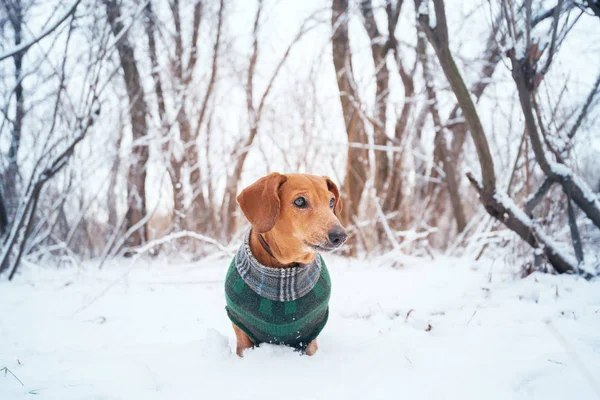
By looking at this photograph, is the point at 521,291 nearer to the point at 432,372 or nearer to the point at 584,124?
the point at 432,372

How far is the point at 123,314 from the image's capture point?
2.93 meters

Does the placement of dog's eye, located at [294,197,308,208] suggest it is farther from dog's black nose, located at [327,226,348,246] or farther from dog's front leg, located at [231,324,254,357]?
dog's front leg, located at [231,324,254,357]

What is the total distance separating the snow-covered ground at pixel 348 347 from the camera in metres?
1.46

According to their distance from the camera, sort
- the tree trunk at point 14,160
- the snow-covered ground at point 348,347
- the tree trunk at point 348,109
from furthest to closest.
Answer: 1. the tree trunk at point 348,109
2. the tree trunk at point 14,160
3. the snow-covered ground at point 348,347

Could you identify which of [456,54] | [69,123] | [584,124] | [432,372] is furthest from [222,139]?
[432,372]

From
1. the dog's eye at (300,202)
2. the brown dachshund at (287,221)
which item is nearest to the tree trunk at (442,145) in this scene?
the brown dachshund at (287,221)

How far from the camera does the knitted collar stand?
1.81 m

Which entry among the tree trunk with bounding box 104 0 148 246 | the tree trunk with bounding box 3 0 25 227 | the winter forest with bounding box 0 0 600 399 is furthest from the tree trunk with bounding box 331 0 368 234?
the tree trunk with bounding box 3 0 25 227

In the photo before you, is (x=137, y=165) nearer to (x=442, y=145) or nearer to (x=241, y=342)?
(x=442, y=145)

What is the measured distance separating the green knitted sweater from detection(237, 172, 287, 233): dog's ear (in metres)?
0.34

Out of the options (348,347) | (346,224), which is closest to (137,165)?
(346,224)

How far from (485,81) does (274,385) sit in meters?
5.26

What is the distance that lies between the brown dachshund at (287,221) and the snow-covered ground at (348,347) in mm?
317

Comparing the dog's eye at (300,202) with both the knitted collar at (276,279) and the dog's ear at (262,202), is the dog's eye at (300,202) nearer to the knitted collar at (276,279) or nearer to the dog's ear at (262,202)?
the dog's ear at (262,202)
